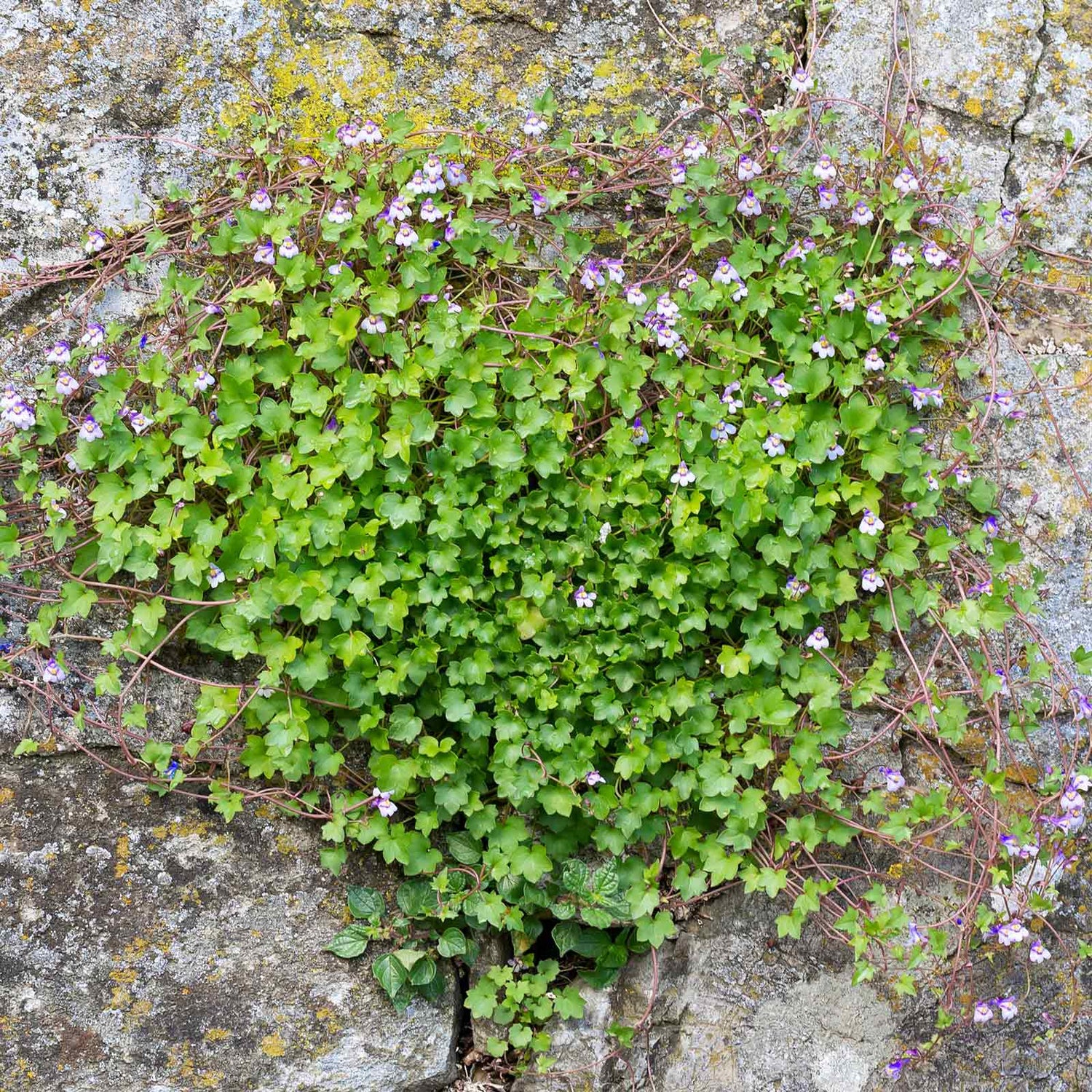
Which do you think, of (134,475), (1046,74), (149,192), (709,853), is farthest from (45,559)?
(1046,74)

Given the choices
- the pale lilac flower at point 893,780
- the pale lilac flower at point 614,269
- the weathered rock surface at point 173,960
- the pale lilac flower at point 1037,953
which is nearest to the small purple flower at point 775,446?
the pale lilac flower at point 614,269

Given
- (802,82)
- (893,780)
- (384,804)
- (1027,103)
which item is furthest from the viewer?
(1027,103)

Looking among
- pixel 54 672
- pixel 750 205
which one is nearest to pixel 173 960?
pixel 54 672

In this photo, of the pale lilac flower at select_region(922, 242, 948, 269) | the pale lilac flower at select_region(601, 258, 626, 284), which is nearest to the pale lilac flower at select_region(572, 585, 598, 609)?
the pale lilac flower at select_region(601, 258, 626, 284)

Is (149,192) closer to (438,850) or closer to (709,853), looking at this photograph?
(438,850)

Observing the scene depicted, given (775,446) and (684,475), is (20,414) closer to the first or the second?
(684,475)
